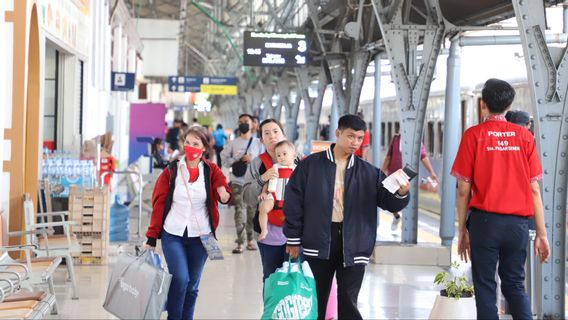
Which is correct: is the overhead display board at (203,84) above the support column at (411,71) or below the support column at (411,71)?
above

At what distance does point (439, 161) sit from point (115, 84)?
7605mm

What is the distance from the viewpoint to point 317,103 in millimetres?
26953

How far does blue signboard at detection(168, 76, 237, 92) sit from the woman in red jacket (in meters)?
32.4

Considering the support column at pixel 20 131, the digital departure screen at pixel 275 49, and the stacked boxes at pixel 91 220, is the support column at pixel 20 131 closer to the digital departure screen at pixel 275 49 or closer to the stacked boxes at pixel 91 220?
the stacked boxes at pixel 91 220

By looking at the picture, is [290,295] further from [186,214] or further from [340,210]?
[186,214]

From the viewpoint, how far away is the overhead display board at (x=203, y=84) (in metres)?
39.6

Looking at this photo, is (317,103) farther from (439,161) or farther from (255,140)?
(255,140)

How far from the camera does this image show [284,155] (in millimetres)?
6926

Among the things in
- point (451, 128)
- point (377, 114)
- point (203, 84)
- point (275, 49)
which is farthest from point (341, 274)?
point (203, 84)

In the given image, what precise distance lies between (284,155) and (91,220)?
545cm

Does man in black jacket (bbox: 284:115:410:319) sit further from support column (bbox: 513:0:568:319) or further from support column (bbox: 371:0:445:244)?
support column (bbox: 371:0:445:244)

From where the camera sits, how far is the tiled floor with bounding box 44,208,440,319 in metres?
8.90

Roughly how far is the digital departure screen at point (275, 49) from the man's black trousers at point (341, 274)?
15.3 m

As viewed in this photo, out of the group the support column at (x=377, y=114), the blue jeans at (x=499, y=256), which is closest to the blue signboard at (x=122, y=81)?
the support column at (x=377, y=114)
